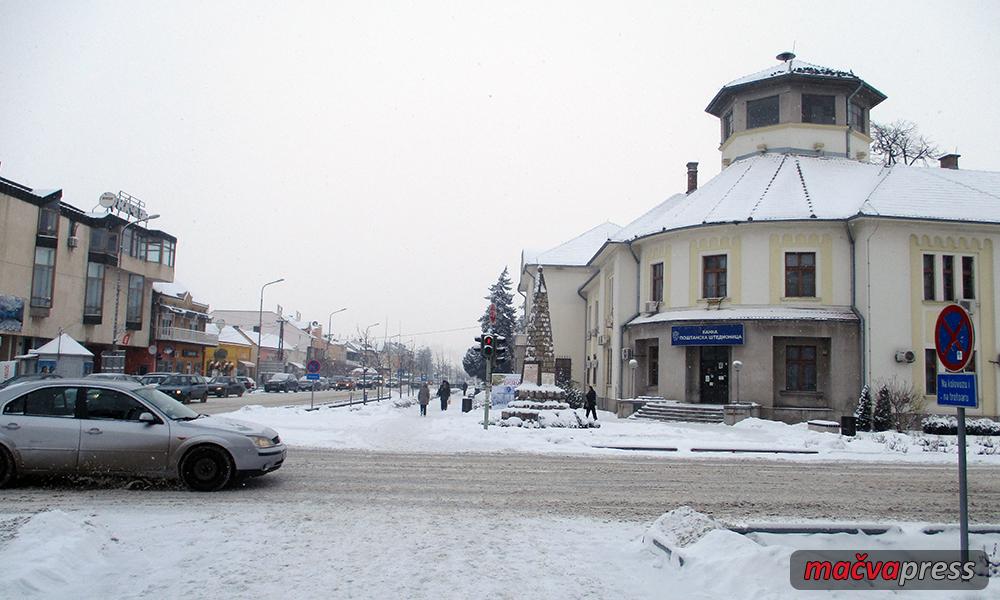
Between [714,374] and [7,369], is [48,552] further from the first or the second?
[7,369]

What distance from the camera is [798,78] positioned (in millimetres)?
35281

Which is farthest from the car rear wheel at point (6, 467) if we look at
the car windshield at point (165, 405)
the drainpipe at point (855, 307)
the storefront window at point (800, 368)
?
the drainpipe at point (855, 307)

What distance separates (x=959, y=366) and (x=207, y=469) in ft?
30.8

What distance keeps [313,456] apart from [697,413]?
18.9 metres

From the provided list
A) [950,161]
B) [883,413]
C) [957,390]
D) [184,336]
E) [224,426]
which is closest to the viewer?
[957,390]

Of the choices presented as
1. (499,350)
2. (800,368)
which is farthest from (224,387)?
(800,368)

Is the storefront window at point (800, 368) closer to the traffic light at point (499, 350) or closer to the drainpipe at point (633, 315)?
the drainpipe at point (633, 315)

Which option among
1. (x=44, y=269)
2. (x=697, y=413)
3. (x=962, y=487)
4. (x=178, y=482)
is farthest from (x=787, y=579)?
(x=44, y=269)

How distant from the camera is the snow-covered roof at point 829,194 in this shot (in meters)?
29.6

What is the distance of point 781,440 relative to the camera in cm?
2319

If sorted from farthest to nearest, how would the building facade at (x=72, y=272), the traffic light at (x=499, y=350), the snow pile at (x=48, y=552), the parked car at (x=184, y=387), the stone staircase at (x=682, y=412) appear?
the building facade at (x=72, y=272), the parked car at (x=184, y=387), the stone staircase at (x=682, y=412), the traffic light at (x=499, y=350), the snow pile at (x=48, y=552)

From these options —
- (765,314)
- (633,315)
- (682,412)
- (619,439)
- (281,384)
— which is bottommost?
(281,384)

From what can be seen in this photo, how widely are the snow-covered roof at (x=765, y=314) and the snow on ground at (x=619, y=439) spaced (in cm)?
461

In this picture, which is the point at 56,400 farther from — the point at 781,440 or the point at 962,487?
the point at 781,440
